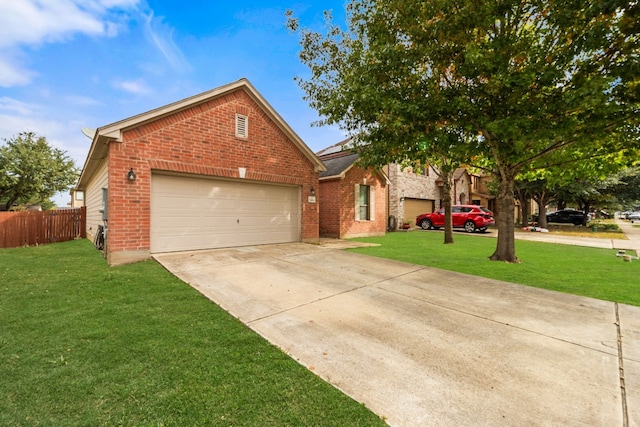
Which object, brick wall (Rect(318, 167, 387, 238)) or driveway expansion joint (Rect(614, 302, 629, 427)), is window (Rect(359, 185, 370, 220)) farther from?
driveway expansion joint (Rect(614, 302, 629, 427))

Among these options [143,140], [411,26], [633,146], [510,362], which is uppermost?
[411,26]

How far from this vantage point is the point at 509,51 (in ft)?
18.7

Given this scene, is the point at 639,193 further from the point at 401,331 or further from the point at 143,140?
the point at 143,140

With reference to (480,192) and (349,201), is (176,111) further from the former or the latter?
(480,192)

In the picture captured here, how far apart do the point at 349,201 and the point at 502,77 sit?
920 centimetres

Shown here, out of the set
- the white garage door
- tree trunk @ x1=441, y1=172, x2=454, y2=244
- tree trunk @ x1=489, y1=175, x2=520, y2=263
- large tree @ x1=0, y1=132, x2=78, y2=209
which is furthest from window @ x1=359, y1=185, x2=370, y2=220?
large tree @ x1=0, y1=132, x2=78, y2=209

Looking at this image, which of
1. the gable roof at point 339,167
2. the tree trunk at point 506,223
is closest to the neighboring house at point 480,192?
the gable roof at point 339,167

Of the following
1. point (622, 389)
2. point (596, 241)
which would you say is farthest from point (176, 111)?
point (596, 241)

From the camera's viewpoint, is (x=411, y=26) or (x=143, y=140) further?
(x=143, y=140)

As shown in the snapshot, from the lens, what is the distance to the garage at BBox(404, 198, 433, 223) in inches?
822

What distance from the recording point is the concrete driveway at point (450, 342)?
213cm

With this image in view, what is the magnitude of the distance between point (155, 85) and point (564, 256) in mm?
15633

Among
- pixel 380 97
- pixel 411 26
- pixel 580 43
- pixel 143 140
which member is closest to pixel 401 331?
pixel 380 97

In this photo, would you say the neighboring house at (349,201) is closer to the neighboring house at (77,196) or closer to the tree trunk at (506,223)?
the tree trunk at (506,223)
